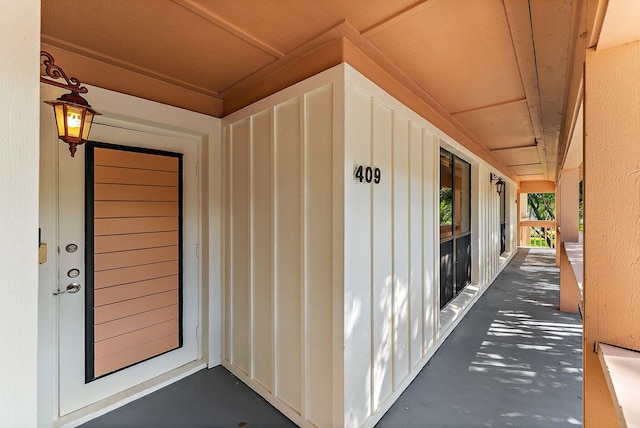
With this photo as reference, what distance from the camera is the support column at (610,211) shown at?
97 centimetres

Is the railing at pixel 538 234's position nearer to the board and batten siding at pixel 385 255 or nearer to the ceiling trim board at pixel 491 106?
the ceiling trim board at pixel 491 106

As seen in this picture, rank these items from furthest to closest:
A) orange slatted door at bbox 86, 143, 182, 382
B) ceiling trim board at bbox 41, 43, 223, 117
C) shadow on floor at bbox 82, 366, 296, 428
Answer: orange slatted door at bbox 86, 143, 182, 382
shadow on floor at bbox 82, 366, 296, 428
ceiling trim board at bbox 41, 43, 223, 117

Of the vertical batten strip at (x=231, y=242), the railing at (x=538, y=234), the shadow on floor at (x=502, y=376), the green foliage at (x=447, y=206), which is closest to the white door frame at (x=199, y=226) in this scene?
the vertical batten strip at (x=231, y=242)

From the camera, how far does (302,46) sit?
1805mm

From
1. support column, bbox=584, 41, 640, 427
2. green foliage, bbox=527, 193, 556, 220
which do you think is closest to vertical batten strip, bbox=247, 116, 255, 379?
support column, bbox=584, 41, 640, 427

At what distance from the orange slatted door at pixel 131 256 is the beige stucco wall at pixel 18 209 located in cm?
171

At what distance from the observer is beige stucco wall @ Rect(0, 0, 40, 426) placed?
61 centimetres

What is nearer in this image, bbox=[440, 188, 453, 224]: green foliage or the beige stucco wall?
the beige stucco wall

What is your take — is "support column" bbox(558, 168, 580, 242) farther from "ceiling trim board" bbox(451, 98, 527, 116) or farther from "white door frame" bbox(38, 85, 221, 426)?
"white door frame" bbox(38, 85, 221, 426)

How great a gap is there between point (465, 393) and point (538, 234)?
1419cm

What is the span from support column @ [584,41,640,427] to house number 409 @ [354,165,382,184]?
1060 mm

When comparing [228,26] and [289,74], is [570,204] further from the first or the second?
[228,26]

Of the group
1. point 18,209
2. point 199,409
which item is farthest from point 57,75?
point 199,409

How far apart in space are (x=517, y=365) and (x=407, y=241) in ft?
5.42
